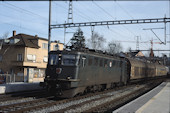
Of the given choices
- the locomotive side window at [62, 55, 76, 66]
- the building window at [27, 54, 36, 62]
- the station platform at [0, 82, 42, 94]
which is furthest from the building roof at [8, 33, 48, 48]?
the locomotive side window at [62, 55, 76, 66]

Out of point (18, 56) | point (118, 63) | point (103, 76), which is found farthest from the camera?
point (18, 56)

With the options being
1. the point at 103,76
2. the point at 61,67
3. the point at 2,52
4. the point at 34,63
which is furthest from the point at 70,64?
the point at 2,52

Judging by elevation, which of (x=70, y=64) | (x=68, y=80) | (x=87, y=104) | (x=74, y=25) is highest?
(x=74, y=25)

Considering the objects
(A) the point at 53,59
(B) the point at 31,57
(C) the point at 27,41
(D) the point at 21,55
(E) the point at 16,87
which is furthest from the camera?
(C) the point at 27,41

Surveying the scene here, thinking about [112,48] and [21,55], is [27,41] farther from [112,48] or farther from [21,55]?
[112,48]

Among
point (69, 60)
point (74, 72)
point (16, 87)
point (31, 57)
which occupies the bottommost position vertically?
point (16, 87)

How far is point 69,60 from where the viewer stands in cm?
1411

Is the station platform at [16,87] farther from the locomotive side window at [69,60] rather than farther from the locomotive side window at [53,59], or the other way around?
the locomotive side window at [69,60]

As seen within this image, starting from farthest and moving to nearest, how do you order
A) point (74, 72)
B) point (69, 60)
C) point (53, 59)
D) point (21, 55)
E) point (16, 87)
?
point (21, 55) < point (16, 87) < point (53, 59) < point (69, 60) < point (74, 72)

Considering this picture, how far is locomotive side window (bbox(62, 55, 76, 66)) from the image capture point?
550 inches

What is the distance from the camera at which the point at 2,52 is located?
43031 mm

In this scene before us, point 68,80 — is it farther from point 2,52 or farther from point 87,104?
point 2,52

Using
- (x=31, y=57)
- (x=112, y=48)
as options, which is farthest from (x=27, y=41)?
(x=112, y=48)

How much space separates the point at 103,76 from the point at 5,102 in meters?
8.19
